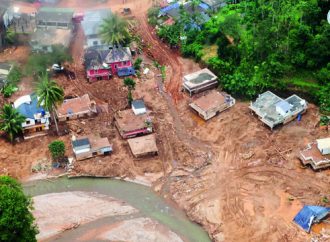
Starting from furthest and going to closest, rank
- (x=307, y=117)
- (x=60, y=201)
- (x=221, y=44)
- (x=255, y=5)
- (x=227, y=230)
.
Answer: (x=255, y=5) < (x=221, y=44) < (x=307, y=117) < (x=60, y=201) < (x=227, y=230)

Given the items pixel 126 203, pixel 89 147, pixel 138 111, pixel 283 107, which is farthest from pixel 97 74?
pixel 283 107

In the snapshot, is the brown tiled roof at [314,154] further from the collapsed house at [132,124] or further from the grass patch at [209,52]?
the grass patch at [209,52]

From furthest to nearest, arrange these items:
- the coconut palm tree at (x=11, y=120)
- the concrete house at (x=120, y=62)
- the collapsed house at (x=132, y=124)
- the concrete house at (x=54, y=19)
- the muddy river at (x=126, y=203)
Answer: the concrete house at (x=54, y=19) → the concrete house at (x=120, y=62) → the collapsed house at (x=132, y=124) → the coconut palm tree at (x=11, y=120) → the muddy river at (x=126, y=203)

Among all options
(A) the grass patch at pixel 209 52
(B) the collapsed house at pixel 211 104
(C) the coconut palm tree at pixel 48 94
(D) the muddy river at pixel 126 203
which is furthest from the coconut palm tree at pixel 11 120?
(A) the grass patch at pixel 209 52

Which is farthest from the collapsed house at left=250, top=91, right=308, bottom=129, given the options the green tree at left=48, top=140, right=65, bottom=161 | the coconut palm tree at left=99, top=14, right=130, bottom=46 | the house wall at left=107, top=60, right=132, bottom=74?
the green tree at left=48, top=140, right=65, bottom=161

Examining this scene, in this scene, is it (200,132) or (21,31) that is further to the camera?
(21,31)

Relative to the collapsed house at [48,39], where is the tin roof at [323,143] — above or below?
below

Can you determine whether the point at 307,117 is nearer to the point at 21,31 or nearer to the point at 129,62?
the point at 129,62

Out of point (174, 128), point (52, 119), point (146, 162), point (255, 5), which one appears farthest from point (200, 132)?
point (255, 5)
